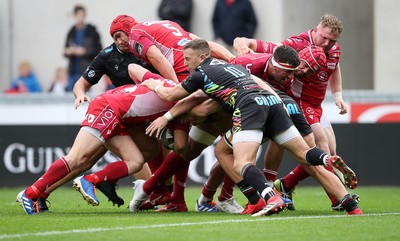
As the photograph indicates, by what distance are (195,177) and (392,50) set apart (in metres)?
4.68

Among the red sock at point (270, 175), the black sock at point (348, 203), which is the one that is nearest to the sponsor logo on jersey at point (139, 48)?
the red sock at point (270, 175)

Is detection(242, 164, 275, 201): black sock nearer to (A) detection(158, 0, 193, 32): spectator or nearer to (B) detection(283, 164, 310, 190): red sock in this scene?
(B) detection(283, 164, 310, 190): red sock

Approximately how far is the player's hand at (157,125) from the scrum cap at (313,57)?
5.60ft

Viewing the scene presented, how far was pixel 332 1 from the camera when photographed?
21141mm

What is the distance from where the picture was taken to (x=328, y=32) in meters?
12.1

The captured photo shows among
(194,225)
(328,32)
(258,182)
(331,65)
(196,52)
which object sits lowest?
(194,225)

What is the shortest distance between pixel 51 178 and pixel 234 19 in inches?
336

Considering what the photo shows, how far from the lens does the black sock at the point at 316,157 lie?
34.1 feet

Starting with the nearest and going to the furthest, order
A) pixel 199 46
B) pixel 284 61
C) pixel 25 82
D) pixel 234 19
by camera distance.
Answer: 1. pixel 284 61
2. pixel 199 46
3. pixel 234 19
4. pixel 25 82

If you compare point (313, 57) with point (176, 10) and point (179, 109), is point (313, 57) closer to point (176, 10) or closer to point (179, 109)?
point (179, 109)

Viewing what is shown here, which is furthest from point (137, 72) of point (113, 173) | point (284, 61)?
point (284, 61)

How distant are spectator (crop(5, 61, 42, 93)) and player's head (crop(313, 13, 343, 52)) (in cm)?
912

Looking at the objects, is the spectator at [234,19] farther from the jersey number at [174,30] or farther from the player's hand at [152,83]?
the player's hand at [152,83]

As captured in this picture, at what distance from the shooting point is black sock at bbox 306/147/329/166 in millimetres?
10383
